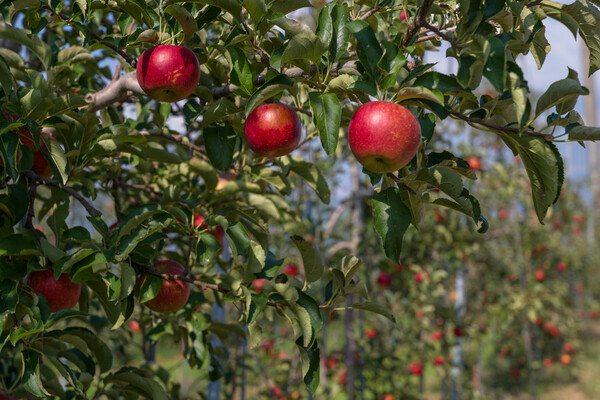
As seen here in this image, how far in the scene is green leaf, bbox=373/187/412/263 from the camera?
104 cm

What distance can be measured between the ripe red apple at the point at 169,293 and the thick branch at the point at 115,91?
44 centimetres

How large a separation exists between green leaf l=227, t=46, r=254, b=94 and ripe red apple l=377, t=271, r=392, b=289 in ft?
10.8

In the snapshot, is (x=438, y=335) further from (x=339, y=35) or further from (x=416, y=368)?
(x=339, y=35)

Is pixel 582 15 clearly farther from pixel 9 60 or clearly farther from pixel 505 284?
pixel 505 284

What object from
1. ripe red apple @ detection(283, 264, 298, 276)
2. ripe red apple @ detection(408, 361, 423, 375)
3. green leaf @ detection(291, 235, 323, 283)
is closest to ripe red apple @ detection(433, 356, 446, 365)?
ripe red apple @ detection(408, 361, 423, 375)

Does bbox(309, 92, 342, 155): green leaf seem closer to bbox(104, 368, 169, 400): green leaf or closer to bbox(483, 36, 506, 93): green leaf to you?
bbox(483, 36, 506, 93): green leaf

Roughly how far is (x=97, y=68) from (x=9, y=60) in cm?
39

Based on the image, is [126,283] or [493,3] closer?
[493,3]

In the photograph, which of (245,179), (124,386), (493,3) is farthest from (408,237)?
(493,3)

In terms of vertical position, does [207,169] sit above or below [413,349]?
above

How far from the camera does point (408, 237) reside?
443cm

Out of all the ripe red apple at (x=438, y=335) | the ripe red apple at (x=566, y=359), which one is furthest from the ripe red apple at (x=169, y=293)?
the ripe red apple at (x=566, y=359)

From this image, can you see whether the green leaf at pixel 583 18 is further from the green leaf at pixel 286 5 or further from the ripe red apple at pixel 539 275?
the ripe red apple at pixel 539 275

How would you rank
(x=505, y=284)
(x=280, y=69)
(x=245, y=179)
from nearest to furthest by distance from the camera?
(x=280, y=69) < (x=245, y=179) < (x=505, y=284)
